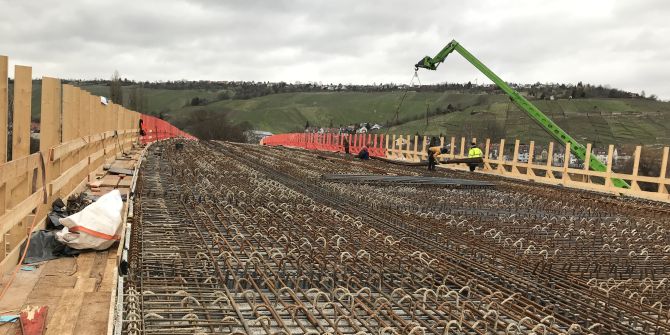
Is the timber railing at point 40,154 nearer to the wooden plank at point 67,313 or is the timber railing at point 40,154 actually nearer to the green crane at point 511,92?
the wooden plank at point 67,313

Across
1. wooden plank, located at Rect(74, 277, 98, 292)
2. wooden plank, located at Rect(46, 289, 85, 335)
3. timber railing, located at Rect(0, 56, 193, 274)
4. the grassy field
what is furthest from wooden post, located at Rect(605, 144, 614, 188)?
wooden plank, located at Rect(46, 289, 85, 335)

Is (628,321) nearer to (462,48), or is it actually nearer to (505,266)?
(505,266)

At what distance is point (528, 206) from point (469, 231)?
3455mm

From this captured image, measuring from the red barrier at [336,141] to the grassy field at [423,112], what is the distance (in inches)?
212

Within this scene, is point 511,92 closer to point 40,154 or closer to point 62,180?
point 62,180

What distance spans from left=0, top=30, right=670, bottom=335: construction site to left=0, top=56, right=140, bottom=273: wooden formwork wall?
0.03 meters

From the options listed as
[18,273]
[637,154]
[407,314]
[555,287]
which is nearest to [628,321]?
[555,287]

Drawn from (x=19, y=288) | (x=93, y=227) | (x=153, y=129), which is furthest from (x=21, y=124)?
(x=153, y=129)

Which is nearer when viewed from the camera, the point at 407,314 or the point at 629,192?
the point at 407,314

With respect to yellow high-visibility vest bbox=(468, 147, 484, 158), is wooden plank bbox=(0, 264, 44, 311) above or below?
below

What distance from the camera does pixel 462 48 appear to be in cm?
2262

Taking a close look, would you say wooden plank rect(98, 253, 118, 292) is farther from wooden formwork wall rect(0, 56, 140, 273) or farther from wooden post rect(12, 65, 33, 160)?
wooden post rect(12, 65, 33, 160)

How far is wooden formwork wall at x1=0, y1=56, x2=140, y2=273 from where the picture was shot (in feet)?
15.9

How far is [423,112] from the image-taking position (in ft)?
254
